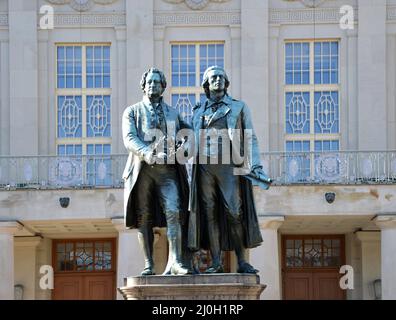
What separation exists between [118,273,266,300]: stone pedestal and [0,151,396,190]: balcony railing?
19.5 meters

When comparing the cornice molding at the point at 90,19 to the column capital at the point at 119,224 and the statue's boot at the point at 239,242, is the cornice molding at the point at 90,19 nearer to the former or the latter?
the column capital at the point at 119,224

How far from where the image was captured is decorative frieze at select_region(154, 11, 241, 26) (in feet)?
132

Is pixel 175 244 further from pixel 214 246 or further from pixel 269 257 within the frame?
pixel 269 257

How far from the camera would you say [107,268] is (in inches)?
1631

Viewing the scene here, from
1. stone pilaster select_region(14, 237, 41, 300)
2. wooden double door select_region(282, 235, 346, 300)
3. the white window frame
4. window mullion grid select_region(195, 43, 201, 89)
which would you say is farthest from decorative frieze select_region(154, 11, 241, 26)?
stone pilaster select_region(14, 237, 41, 300)

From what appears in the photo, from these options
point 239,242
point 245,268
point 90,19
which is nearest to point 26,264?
point 90,19

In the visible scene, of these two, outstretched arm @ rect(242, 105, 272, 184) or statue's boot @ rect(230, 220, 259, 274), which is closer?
outstretched arm @ rect(242, 105, 272, 184)

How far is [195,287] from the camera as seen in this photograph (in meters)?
17.3

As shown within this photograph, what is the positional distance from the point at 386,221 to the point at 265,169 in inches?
142

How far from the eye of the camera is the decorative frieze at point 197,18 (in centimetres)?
4009

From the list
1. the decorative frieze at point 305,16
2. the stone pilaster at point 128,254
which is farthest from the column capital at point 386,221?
the decorative frieze at point 305,16

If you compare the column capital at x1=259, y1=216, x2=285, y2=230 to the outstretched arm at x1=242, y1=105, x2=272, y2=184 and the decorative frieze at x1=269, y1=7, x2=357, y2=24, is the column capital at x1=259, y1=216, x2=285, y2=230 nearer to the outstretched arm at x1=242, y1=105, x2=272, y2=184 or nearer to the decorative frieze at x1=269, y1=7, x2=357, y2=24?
the decorative frieze at x1=269, y1=7, x2=357, y2=24

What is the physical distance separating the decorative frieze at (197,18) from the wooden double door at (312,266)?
620 centimetres
